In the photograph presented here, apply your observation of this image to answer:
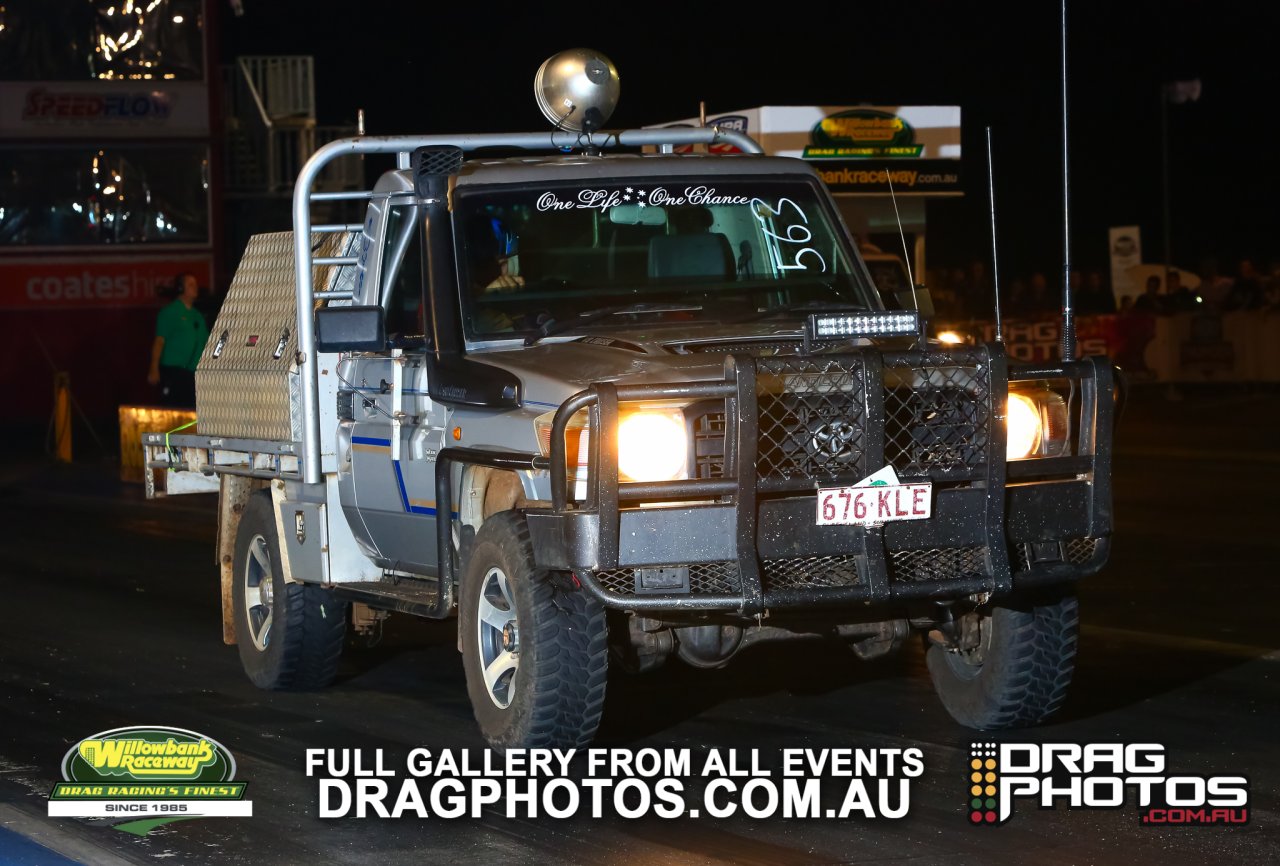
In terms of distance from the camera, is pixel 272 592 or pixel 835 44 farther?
pixel 835 44

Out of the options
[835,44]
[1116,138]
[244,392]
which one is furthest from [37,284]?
[1116,138]

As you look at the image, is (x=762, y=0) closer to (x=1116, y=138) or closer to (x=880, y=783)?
(x=1116, y=138)

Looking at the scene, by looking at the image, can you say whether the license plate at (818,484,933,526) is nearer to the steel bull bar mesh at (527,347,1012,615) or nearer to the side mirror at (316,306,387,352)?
the steel bull bar mesh at (527,347,1012,615)

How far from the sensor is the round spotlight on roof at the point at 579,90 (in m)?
9.36

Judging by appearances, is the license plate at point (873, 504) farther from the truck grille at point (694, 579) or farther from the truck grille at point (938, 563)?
the truck grille at point (694, 579)

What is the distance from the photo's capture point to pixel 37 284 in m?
33.8

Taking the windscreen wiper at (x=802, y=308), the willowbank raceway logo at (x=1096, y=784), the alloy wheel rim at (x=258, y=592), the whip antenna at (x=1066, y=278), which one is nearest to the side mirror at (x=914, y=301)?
the windscreen wiper at (x=802, y=308)

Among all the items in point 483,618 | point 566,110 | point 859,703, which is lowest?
point 859,703

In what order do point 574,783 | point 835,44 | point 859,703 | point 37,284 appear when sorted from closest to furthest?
point 574,783
point 859,703
point 37,284
point 835,44

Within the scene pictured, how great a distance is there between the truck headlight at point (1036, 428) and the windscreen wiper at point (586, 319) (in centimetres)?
132

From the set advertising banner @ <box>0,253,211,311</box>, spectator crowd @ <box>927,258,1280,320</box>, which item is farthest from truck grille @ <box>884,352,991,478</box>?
advertising banner @ <box>0,253,211,311</box>

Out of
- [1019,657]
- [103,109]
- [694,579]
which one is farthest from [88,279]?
[694,579]

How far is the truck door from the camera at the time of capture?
8.34 meters

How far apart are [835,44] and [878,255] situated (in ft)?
120
